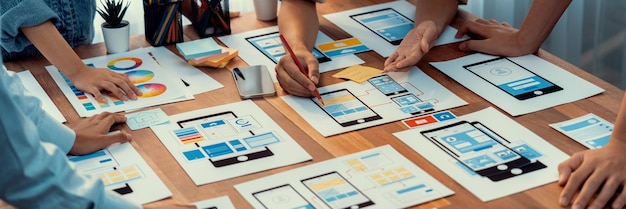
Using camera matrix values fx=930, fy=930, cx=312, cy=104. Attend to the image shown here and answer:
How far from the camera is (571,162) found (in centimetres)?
154

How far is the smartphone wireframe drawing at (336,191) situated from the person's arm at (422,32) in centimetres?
50

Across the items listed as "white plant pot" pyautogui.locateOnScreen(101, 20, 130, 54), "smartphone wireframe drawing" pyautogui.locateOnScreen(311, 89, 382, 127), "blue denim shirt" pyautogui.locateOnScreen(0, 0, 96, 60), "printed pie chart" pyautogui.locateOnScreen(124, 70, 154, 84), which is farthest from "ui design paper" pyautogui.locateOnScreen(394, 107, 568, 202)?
"blue denim shirt" pyautogui.locateOnScreen(0, 0, 96, 60)

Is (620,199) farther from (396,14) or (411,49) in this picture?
(396,14)

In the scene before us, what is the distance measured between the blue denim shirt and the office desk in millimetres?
40

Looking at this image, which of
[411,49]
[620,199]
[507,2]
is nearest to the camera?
[620,199]

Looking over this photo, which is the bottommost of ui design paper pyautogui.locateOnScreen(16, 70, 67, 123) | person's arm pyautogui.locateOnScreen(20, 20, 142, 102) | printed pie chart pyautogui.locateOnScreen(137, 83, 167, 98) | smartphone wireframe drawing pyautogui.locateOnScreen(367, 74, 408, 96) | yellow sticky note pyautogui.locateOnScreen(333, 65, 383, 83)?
ui design paper pyautogui.locateOnScreen(16, 70, 67, 123)

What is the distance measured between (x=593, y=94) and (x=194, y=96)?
796 mm

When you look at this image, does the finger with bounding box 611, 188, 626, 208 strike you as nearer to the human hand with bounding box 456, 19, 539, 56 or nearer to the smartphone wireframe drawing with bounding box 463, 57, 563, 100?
the smartphone wireframe drawing with bounding box 463, 57, 563, 100

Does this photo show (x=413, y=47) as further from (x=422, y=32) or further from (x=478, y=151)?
(x=478, y=151)

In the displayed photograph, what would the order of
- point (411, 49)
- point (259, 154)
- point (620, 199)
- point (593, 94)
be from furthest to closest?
1. point (411, 49)
2. point (593, 94)
3. point (259, 154)
4. point (620, 199)

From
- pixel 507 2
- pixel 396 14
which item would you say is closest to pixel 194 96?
pixel 396 14

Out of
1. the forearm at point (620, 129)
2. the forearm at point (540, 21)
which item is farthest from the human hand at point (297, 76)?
the forearm at point (620, 129)

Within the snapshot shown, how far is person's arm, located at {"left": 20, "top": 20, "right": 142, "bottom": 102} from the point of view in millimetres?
1895

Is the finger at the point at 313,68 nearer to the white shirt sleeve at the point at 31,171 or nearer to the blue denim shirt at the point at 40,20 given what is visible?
the blue denim shirt at the point at 40,20
